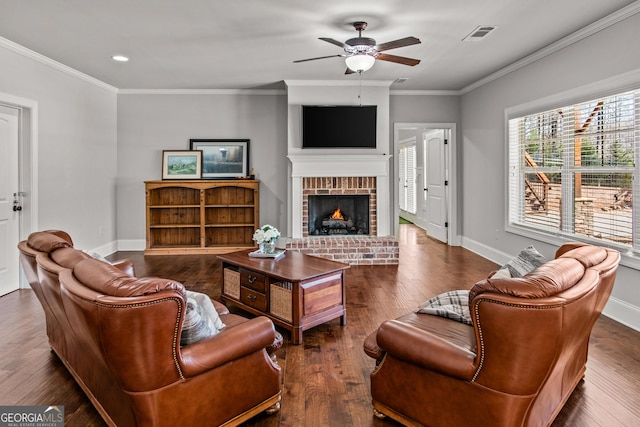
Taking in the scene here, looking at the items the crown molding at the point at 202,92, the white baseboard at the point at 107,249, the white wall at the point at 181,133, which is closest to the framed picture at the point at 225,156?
the white wall at the point at 181,133

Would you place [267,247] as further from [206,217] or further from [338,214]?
[206,217]

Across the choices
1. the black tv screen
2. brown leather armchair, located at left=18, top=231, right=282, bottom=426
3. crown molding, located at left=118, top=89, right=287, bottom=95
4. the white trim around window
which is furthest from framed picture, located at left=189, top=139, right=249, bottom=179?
brown leather armchair, located at left=18, top=231, right=282, bottom=426

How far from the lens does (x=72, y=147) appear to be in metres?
5.23

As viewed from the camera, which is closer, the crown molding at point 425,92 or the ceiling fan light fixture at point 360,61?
the ceiling fan light fixture at point 360,61

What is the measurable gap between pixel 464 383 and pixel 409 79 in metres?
5.04

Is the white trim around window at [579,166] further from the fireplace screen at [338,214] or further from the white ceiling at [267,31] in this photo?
the fireplace screen at [338,214]

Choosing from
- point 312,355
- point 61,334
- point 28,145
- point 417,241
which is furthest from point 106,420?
point 417,241

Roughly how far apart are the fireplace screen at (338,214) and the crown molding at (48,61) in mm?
3393

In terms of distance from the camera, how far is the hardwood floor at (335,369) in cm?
205

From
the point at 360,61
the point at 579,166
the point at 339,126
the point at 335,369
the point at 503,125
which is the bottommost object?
the point at 335,369

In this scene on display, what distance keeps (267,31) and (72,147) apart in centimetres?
309

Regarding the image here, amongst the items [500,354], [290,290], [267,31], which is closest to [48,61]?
[267,31]

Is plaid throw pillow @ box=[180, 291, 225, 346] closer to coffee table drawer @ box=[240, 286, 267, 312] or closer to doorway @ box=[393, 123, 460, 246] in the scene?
coffee table drawer @ box=[240, 286, 267, 312]

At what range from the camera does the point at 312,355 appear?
275cm
